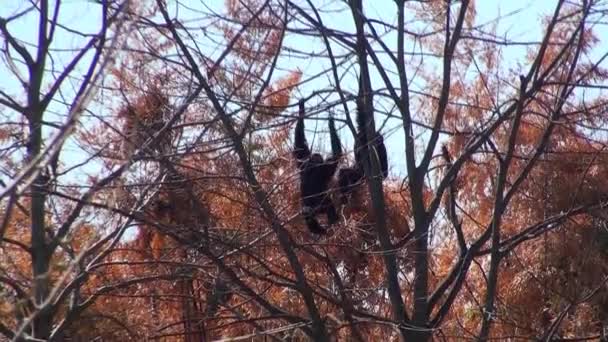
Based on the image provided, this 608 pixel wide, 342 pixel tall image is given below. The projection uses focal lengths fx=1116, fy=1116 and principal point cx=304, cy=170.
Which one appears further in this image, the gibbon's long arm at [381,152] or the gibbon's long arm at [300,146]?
the gibbon's long arm at [300,146]

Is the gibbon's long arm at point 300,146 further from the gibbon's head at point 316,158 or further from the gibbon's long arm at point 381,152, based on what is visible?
the gibbon's long arm at point 381,152

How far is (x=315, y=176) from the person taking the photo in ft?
29.5

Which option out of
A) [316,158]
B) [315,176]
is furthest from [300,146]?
[315,176]

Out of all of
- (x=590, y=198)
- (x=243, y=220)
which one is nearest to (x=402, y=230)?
(x=590, y=198)

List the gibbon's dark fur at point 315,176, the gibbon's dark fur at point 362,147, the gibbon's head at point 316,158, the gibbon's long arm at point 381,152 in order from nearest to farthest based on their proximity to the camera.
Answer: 1. the gibbon's dark fur at point 362,147
2. the gibbon's long arm at point 381,152
3. the gibbon's dark fur at point 315,176
4. the gibbon's head at point 316,158

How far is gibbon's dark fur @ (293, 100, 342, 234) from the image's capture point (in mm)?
7763

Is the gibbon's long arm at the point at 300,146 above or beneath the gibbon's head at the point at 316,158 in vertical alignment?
above

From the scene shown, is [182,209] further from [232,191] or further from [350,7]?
[350,7]

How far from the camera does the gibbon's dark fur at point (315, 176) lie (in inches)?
306

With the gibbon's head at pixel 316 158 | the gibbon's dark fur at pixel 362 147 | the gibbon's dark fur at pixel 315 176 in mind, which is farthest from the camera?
the gibbon's head at pixel 316 158

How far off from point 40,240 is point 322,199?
3.39 meters

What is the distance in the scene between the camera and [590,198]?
1162 centimetres

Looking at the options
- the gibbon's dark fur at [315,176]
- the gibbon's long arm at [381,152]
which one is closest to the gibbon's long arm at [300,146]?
the gibbon's dark fur at [315,176]

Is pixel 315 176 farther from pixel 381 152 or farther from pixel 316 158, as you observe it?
pixel 316 158
